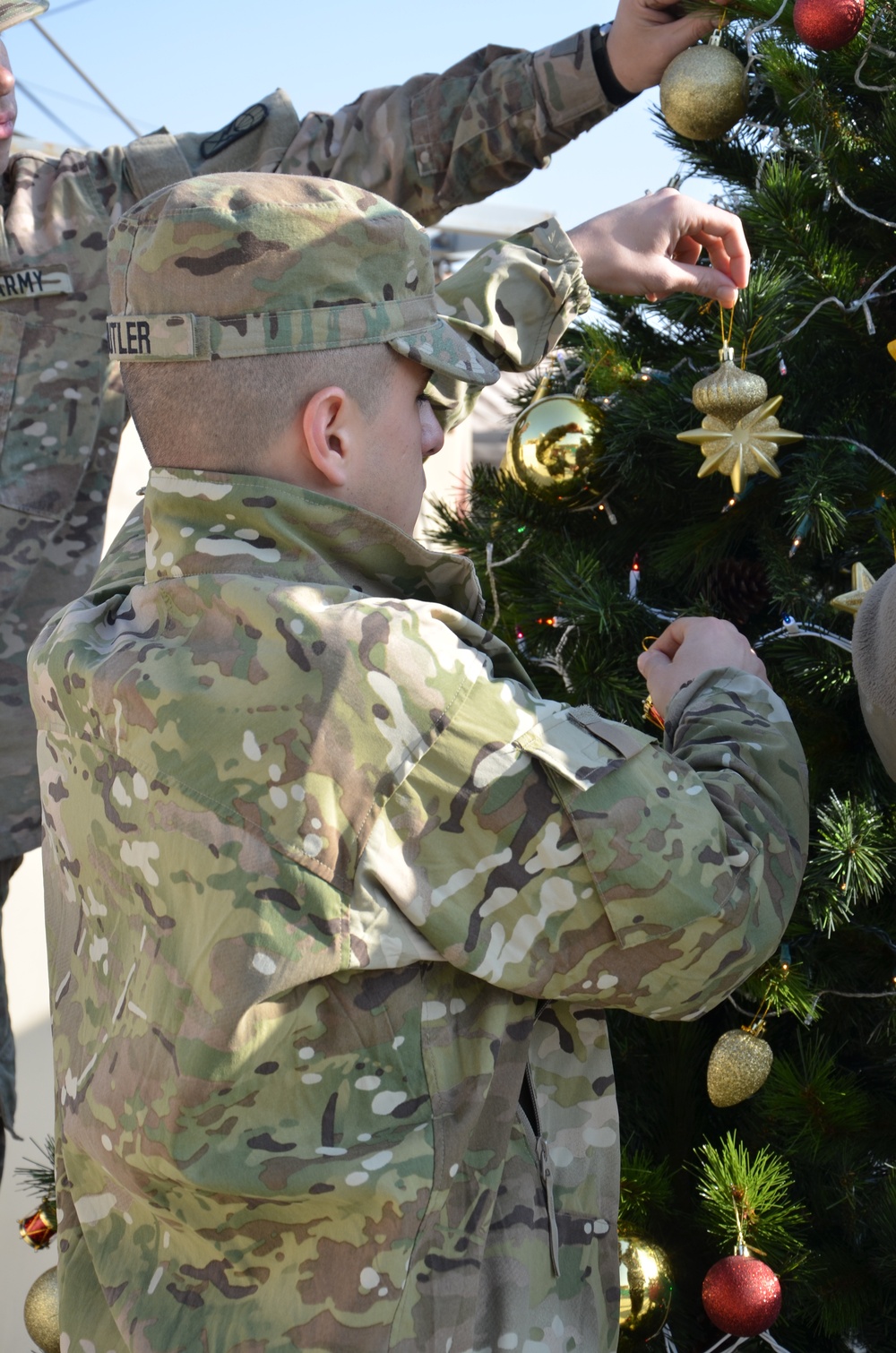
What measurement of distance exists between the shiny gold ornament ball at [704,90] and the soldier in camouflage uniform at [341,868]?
403mm

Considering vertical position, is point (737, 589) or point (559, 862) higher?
point (559, 862)

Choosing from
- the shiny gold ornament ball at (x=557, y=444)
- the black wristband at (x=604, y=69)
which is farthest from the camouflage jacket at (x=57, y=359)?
the shiny gold ornament ball at (x=557, y=444)

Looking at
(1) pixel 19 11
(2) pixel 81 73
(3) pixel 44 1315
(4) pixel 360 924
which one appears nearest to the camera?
(4) pixel 360 924

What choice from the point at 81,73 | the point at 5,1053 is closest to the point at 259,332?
the point at 5,1053

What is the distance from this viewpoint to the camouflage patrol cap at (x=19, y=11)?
1.68 meters

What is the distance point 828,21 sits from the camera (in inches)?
40.7

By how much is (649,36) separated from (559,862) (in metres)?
0.88

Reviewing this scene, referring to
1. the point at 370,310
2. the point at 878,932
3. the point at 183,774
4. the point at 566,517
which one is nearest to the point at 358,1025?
the point at 183,774

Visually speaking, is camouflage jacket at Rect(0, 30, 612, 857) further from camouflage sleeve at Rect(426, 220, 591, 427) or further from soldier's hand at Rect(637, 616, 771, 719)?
soldier's hand at Rect(637, 616, 771, 719)

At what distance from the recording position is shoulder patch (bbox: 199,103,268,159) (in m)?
1.73

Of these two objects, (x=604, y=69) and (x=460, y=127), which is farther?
(x=460, y=127)

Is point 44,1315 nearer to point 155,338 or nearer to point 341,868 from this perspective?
point 341,868

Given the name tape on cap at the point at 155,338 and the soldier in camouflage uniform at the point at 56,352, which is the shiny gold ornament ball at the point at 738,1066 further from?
the soldier in camouflage uniform at the point at 56,352

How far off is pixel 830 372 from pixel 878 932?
0.54 m
